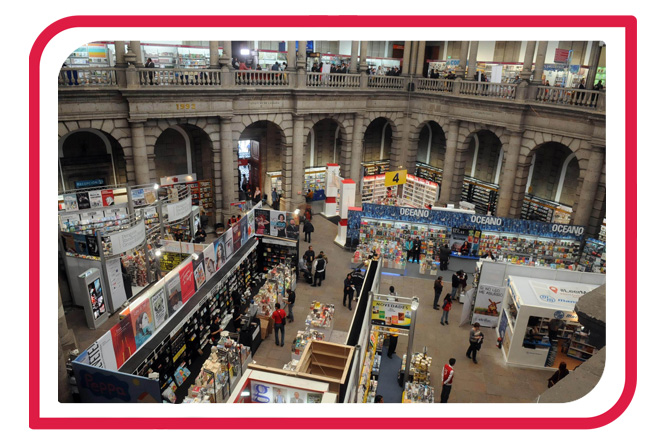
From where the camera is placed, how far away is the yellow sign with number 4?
24328 mm

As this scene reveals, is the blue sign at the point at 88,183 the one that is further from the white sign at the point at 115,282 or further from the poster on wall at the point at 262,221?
the poster on wall at the point at 262,221

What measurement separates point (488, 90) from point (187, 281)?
18211mm

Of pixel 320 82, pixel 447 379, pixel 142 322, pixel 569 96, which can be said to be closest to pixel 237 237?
pixel 142 322

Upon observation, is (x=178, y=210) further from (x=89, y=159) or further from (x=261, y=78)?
(x=261, y=78)

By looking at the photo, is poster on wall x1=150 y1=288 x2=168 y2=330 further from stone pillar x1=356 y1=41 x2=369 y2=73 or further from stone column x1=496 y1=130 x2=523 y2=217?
stone column x1=496 y1=130 x2=523 y2=217

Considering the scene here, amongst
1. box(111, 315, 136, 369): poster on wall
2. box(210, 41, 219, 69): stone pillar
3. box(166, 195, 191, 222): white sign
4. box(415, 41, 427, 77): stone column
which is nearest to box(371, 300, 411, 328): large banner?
box(111, 315, 136, 369): poster on wall

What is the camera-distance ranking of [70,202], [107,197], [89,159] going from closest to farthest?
[70,202]
[107,197]
[89,159]

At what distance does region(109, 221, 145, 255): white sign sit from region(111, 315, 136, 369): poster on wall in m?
5.20

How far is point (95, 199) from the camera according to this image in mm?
18156

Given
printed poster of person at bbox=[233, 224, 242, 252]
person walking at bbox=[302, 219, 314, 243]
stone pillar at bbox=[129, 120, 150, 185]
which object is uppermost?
stone pillar at bbox=[129, 120, 150, 185]

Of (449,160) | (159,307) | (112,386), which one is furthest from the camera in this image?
(449,160)

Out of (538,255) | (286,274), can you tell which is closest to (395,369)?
(286,274)

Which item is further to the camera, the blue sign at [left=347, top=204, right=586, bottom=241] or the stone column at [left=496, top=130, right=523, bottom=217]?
the stone column at [left=496, top=130, right=523, bottom=217]
